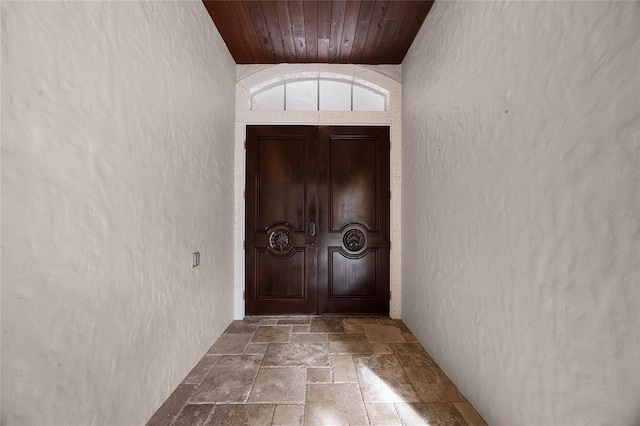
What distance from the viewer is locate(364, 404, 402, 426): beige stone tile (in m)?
1.75

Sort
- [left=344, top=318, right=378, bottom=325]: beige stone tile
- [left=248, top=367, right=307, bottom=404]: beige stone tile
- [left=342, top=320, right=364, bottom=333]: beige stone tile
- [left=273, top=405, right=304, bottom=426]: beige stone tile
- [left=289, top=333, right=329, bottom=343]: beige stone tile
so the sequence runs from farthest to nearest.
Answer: [left=344, top=318, right=378, bottom=325]: beige stone tile, [left=342, top=320, right=364, bottom=333]: beige stone tile, [left=289, top=333, right=329, bottom=343]: beige stone tile, [left=248, top=367, right=307, bottom=404]: beige stone tile, [left=273, top=405, right=304, bottom=426]: beige stone tile

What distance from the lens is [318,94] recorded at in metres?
3.78

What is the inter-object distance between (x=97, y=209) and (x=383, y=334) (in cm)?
272

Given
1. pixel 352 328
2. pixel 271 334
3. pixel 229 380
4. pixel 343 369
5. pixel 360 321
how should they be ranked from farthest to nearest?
pixel 360 321, pixel 352 328, pixel 271 334, pixel 343 369, pixel 229 380

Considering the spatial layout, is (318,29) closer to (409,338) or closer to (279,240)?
(279,240)

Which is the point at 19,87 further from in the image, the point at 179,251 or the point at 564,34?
the point at 564,34

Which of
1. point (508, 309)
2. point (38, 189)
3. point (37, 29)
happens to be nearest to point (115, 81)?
point (37, 29)

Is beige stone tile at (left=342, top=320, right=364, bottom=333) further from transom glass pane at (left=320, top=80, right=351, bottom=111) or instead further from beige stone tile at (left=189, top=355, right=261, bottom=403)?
transom glass pane at (left=320, top=80, right=351, bottom=111)

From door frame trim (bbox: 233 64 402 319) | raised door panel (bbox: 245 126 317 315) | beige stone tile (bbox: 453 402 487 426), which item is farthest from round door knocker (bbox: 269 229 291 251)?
beige stone tile (bbox: 453 402 487 426)

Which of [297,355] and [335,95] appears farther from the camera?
[335,95]

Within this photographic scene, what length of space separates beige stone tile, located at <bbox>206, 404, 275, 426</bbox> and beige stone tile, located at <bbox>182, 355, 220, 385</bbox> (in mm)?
412

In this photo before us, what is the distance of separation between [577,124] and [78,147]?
203cm

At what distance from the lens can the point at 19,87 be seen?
40.8 inches

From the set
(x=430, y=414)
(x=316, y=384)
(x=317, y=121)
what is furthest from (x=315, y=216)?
(x=430, y=414)
